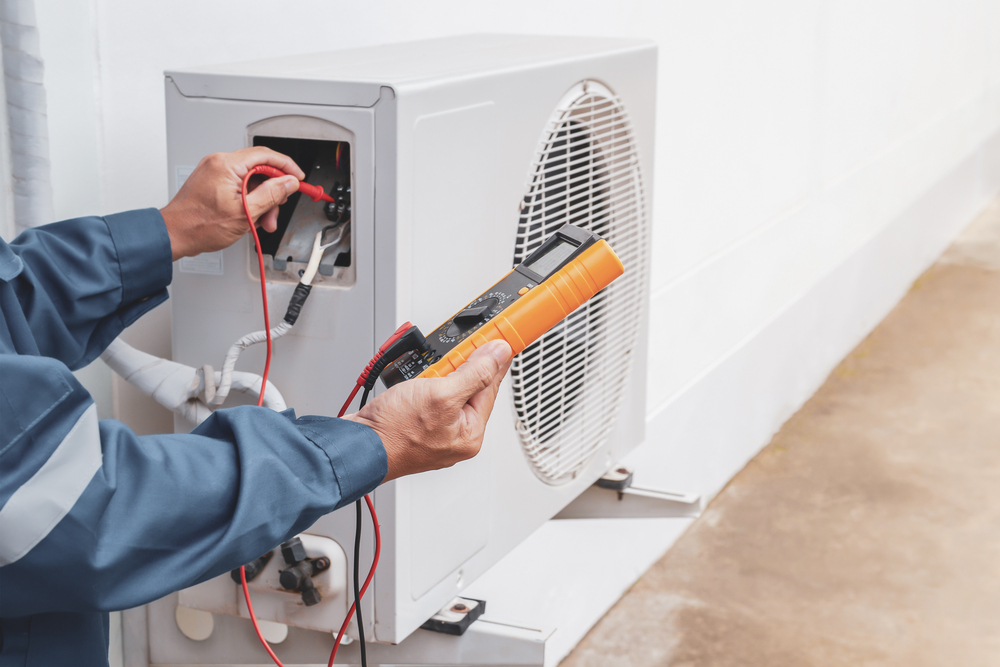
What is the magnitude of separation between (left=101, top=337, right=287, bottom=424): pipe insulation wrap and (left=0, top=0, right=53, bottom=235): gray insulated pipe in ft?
0.61

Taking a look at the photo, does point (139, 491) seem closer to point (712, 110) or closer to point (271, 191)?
point (271, 191)

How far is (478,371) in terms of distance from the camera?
93 cm

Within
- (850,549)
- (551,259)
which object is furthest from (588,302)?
(850,549)

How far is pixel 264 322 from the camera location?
109cm

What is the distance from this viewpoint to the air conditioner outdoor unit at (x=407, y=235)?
3.33ft

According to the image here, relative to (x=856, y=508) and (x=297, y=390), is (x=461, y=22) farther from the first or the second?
(x=856, y=508)

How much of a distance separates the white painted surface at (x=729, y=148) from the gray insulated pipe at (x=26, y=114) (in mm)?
54

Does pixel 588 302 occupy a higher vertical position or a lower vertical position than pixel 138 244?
lower

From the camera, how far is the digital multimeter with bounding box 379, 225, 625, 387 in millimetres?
1010

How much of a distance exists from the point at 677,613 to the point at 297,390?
5.79 ft

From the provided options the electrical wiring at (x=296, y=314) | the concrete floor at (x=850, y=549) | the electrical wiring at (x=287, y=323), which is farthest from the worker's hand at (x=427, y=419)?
the concrete floor at (x=850, y=549)

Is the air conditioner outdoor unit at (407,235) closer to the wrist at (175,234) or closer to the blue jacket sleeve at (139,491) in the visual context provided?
the wrist at (175,234)

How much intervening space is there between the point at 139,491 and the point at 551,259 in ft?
1.64

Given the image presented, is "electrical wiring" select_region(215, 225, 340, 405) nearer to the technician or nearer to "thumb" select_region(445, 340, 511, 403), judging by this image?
the technician
